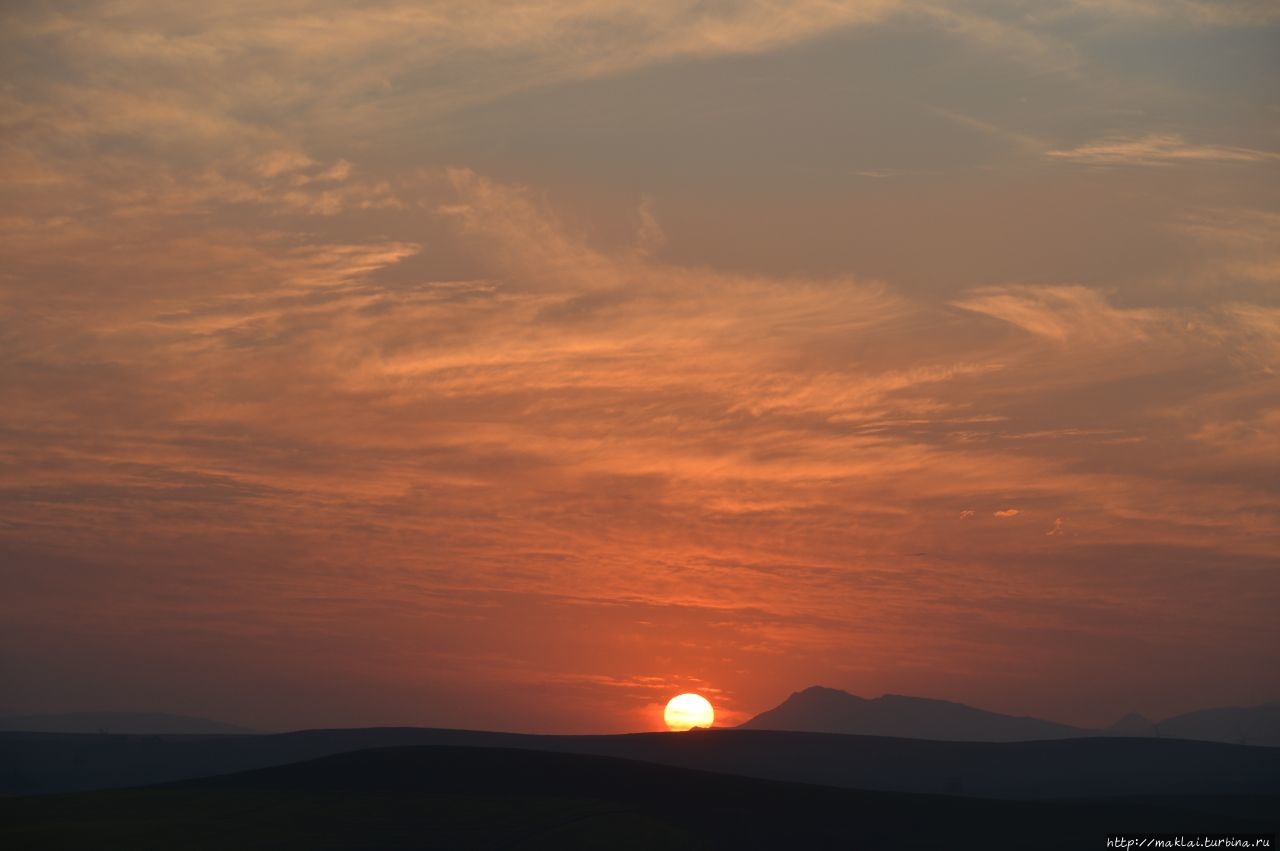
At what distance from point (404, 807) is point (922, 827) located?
178 ft

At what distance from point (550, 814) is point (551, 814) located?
0.34ft

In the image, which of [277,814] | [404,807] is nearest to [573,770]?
[404,807]

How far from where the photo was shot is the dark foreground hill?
388 ft

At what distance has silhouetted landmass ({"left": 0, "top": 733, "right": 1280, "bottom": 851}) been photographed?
118m

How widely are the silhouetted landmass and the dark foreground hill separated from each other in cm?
23

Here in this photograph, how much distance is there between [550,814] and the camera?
13025 cm

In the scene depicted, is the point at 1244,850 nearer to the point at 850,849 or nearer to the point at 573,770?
the point at 850,849

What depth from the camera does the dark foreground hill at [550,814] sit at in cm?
11831

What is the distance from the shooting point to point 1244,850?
4761 inches

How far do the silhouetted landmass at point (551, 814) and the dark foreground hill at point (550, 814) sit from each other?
9.0 inches

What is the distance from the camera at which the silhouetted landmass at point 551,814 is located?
388ft

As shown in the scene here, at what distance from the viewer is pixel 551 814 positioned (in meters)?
130

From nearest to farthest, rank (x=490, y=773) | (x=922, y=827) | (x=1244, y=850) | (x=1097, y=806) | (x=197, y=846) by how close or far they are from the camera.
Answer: (x=197, y=846) → (x=1244, y=850) → (x=922, y=827) → (x=1097, y=806) → (x=490, y=773)

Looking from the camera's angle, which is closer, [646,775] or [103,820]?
[103,820]
